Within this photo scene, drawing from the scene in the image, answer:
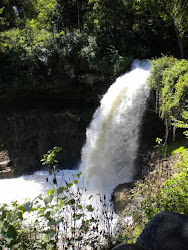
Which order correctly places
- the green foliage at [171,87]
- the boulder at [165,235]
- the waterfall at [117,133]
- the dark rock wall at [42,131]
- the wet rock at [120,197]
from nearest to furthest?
1. the boulder at [165,235]
2. the green foliage at [171,87]
3. the wet rock at [120,197]
4. the waterfall at [117,133]
5. the dark rock wall at [42,131]

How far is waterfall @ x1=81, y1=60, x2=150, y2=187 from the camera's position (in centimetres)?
843

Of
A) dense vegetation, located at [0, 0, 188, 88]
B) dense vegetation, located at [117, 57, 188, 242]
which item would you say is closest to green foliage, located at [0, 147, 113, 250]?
dense vegetation, located at [117, 57, 188, 242]

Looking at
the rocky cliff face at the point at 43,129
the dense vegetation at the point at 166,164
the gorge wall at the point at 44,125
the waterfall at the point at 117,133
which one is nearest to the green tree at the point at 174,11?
the waterfall at the point at 117,133

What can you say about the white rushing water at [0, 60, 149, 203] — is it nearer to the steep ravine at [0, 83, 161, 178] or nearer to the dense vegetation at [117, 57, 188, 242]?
the dense vegetation at [117, 57, 188, 242]

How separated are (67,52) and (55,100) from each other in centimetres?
300

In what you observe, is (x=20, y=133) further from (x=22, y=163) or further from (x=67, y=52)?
(x=67, y=52)

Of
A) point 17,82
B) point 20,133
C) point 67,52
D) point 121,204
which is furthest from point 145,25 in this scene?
point 121,204

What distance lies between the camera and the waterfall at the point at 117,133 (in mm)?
8430

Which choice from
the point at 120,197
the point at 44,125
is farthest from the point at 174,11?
the point at 44,125

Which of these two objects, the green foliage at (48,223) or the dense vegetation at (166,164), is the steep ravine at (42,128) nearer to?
the dense vegetation at (166,164)

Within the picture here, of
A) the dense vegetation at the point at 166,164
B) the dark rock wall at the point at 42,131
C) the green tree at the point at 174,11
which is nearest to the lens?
the dense vegetation at the point at 166,164

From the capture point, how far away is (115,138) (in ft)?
29.0

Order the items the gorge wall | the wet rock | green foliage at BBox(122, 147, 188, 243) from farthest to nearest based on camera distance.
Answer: the gorge wall
the wet rock
green foliage at BBox(122, 147, 188, 243)

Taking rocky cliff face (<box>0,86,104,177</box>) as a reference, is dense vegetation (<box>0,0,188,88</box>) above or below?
above
